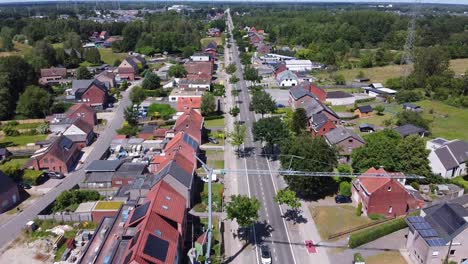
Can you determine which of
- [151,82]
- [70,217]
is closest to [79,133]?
[70,217]

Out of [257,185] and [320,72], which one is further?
[320,72]

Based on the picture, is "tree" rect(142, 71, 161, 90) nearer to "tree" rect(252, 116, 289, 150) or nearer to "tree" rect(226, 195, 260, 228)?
"tree" rect(252, 116, 289, 150)

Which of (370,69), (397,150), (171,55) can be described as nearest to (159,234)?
(397,150)

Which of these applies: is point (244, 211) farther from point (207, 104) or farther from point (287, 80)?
point (287, 80)

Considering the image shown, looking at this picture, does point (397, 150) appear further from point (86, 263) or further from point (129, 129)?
point (129, 129)

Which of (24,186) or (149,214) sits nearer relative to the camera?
(149,214)

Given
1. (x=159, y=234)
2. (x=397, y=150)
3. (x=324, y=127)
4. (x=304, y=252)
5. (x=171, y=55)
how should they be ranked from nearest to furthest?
(x=159, y=234) < (x=304, y=252) < (x=397, y=150) < (x=324, y=127) < (x=171, y=55)
